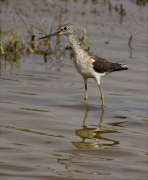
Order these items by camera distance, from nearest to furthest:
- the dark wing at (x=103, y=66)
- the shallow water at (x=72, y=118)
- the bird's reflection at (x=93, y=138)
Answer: the shallow water at (x=72, y=118), the bird's reflection at (x=93, y=138), the dark wing at (x=103, y=66)

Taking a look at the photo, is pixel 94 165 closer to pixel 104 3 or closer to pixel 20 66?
pixel 20 66

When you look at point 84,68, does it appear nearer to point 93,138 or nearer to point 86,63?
point 86,63

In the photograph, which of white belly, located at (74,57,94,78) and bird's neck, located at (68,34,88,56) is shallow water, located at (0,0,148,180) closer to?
white belly, located at (74,57,94,78)

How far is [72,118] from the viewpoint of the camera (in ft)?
26.2

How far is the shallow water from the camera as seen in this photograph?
6.08 m

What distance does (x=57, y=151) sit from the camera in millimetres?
6523

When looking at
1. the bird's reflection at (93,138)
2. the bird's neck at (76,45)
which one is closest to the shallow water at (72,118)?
the bird's reflection at (93,138)

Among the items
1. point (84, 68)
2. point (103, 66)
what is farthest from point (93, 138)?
point (103, 66)

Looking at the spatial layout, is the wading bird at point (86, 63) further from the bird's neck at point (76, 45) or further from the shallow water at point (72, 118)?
the shallow water at point (72, 118)

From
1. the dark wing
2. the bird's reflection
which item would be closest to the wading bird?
the dark wing

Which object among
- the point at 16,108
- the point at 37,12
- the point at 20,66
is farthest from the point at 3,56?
the point at 37,12

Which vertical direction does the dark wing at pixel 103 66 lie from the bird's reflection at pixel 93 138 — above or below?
above

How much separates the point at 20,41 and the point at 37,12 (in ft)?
11.7

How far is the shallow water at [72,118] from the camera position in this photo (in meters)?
6.08
